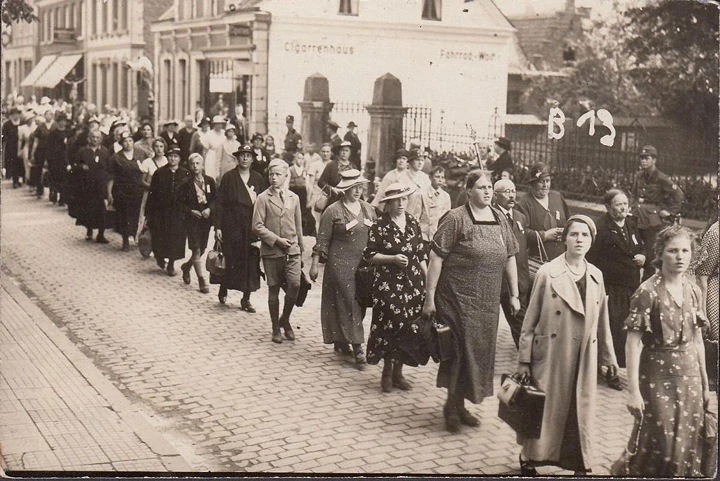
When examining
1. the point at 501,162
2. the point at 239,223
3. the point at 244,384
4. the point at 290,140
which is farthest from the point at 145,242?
the point at 244,384

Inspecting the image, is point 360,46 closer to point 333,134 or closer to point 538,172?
point 538,172

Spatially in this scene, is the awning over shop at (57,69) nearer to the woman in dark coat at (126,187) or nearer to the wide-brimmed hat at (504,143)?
the woman in dark coat at (126,187)

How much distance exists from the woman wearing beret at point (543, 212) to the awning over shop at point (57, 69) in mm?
4451

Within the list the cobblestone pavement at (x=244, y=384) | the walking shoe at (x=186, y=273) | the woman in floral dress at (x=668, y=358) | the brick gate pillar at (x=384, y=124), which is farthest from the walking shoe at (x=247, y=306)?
the woman in floral dress at (x=668, y=358)

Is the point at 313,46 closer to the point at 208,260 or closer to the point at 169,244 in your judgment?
the point at 208,260

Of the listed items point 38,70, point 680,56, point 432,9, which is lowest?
point 38,70

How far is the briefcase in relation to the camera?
19.6ft

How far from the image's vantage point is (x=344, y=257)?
8414mm

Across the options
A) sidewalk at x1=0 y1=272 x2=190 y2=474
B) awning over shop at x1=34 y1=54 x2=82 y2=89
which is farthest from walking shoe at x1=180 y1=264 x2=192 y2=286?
sidewalk at x1=0 y1=272 x2=190 y2=474

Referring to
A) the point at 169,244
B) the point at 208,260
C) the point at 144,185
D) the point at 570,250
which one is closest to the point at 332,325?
the point at 208,260

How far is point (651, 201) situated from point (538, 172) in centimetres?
94

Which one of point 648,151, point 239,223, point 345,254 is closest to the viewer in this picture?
point 648,151

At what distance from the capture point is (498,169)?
9.87 metres

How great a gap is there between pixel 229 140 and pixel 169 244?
2931 millimetres
